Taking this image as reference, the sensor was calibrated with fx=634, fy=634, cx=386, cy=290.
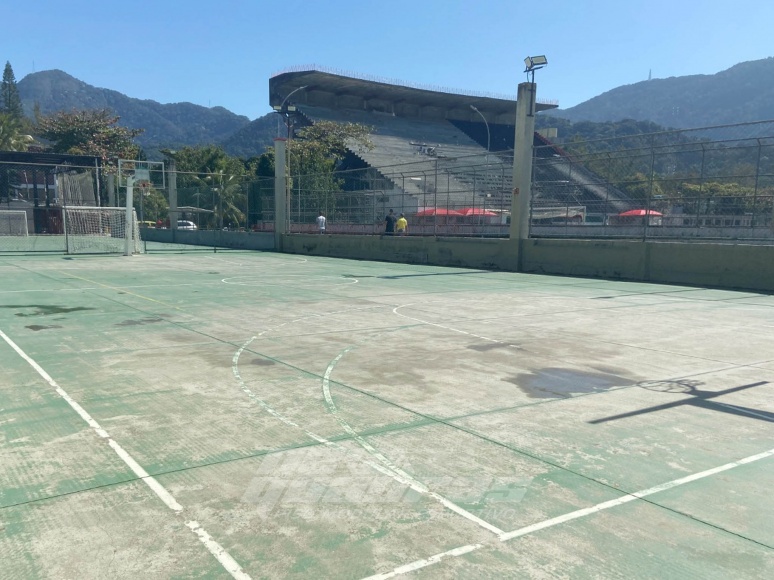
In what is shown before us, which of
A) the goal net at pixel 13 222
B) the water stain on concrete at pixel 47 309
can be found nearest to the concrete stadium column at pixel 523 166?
the water stain on concrete at pixel 47 309

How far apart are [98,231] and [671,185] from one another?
86.4 feet

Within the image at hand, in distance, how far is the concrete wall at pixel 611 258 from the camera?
1544cm

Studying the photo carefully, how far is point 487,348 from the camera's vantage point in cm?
796

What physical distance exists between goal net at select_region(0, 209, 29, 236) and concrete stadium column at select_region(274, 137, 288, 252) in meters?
15.3

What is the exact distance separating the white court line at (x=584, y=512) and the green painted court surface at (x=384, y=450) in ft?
0.05

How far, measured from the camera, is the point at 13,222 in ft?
122

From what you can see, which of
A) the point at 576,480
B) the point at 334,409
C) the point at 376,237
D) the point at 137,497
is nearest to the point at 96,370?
the point at 334,409

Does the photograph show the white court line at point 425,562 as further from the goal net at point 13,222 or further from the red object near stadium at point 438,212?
the goal net at point 13,222

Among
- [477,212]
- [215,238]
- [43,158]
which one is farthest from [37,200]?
[477,212]

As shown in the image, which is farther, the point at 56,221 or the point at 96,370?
the point at 56,221

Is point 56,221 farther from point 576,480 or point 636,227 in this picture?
point 576,480

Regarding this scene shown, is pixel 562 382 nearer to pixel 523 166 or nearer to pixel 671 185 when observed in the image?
pixel 671 185

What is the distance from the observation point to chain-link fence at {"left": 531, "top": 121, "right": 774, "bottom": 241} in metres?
17.0

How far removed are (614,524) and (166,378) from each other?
14.9ft
